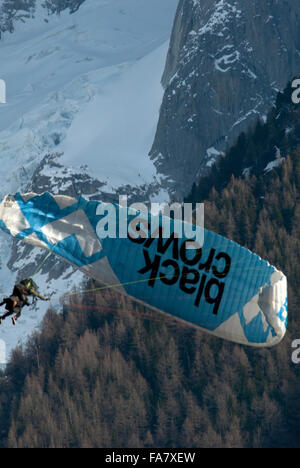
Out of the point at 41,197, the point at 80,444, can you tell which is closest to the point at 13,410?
the point at 80,444

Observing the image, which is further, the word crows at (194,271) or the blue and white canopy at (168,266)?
the word crows at (194,271)
